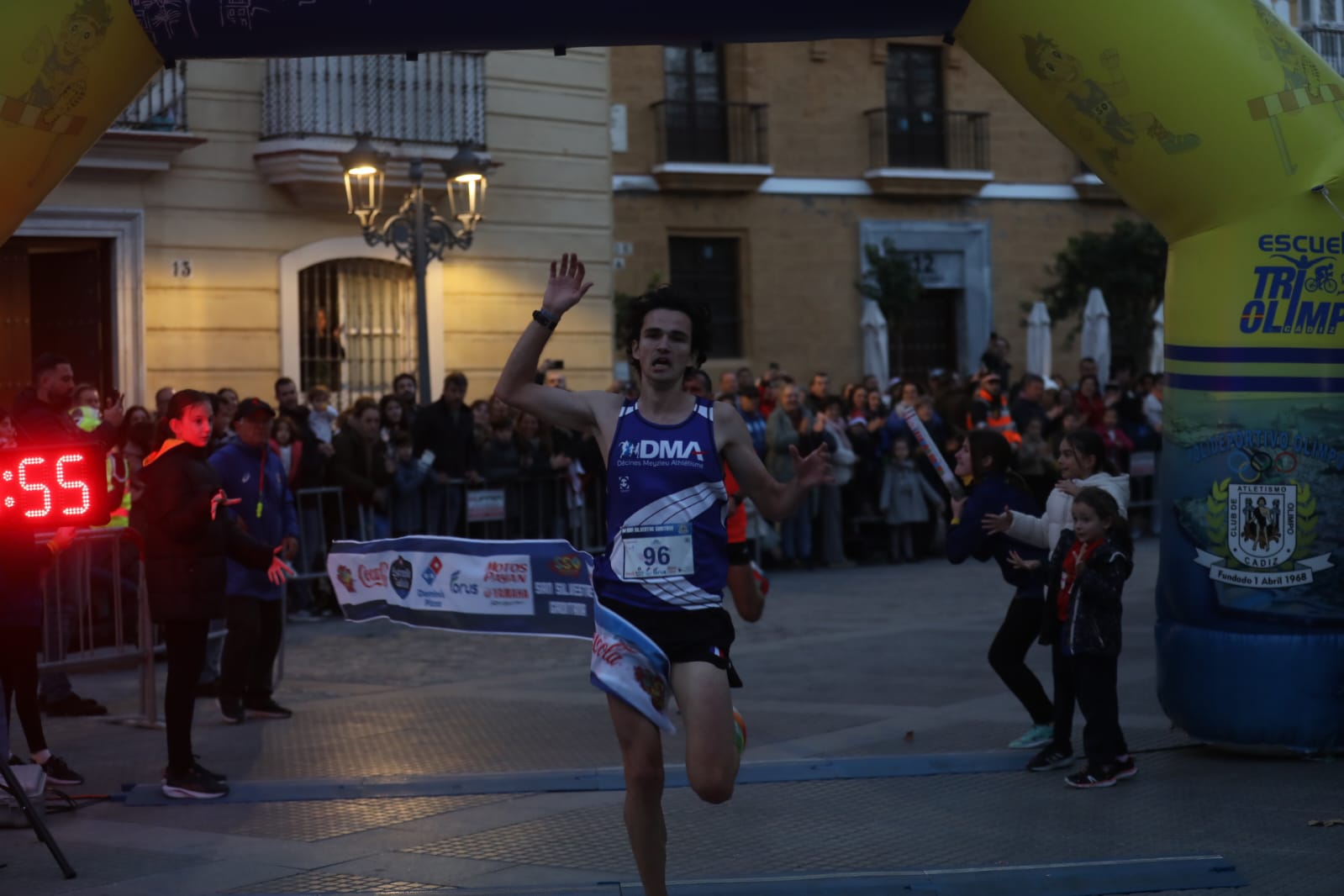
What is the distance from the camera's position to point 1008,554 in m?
8.82

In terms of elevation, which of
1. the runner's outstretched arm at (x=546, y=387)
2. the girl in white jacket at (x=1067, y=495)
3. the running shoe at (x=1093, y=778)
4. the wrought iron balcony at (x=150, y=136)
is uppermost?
the wrought iron balcony at (x=150, y=136)

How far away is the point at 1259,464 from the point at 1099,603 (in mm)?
982

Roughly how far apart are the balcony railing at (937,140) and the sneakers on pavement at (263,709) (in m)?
23.3

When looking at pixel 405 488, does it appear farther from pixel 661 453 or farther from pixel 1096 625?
pixel 661 453

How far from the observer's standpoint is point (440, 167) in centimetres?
1994

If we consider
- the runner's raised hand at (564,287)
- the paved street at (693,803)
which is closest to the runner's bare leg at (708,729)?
the paved street at (693,803)

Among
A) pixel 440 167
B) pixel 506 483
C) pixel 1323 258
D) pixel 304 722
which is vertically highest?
pixel 440 167

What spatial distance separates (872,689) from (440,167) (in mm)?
10773

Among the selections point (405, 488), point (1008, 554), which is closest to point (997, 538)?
point (1008, 554)

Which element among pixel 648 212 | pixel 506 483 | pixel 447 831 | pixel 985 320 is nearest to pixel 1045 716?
pixel 447 831

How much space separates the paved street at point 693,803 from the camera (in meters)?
6.58

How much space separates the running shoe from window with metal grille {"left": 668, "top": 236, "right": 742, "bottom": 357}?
22.7m

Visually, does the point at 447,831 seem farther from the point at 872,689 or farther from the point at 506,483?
the point at 506,483

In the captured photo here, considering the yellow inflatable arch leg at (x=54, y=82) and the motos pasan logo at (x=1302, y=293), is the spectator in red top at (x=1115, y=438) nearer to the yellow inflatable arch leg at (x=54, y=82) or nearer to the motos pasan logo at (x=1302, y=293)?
the motos pasan logo at (x=1302, y=293)
